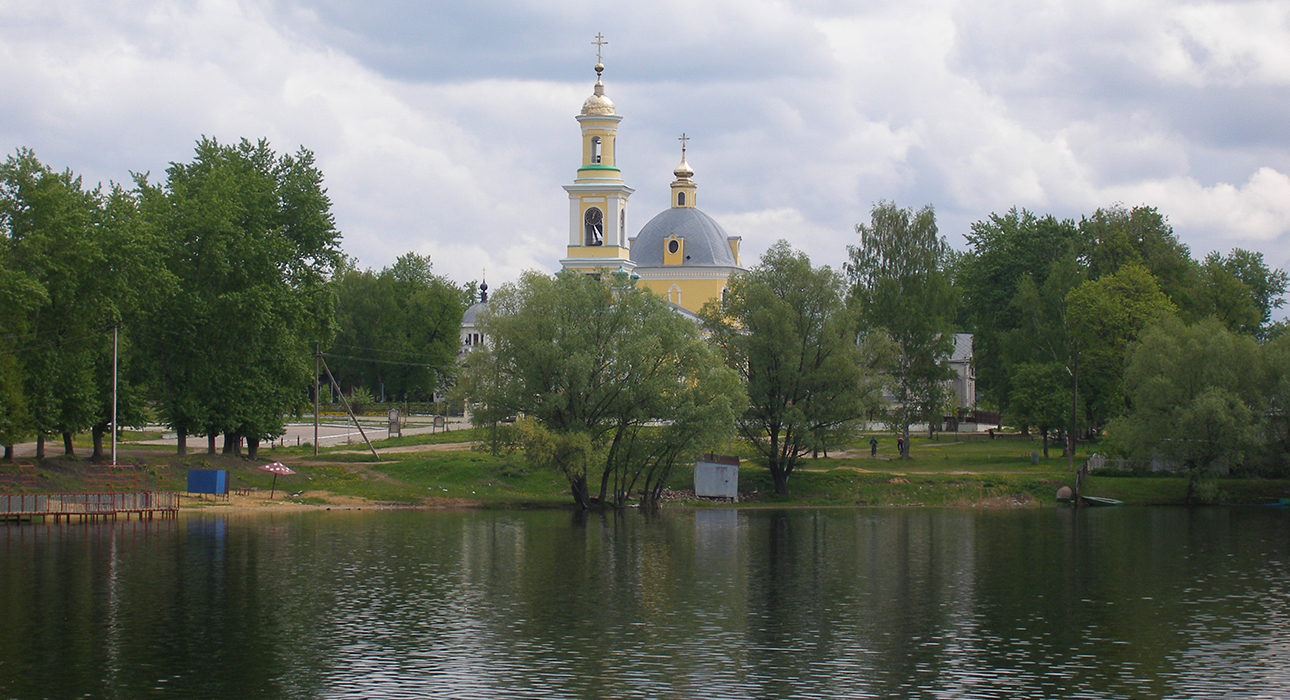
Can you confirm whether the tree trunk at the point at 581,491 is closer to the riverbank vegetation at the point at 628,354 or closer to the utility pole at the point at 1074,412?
the riverbank vegetation at the point at 628,354

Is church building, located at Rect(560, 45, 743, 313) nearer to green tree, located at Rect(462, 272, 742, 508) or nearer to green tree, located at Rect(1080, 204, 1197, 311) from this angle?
green tree, located at Rect(1080, 204, 1197, 311)

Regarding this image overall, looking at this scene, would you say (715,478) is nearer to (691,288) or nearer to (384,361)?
(691,288)

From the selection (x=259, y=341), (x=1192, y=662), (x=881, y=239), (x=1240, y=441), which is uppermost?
(x=881, y=239)

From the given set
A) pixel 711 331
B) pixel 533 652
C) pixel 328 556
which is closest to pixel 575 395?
pixel 711 331

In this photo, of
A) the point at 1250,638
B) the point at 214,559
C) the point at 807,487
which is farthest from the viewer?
the point at 807,487

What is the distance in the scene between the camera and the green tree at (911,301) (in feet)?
233

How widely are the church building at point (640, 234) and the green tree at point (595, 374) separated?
104 ft

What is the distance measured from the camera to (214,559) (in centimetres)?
3703

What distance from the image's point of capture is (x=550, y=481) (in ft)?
201

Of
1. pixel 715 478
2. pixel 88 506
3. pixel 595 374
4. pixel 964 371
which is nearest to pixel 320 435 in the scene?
pixel 715 478

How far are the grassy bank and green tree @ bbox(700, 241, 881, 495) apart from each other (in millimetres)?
2083

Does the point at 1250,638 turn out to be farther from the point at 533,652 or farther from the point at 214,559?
the point at 214,559

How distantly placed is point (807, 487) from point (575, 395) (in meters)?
14.6

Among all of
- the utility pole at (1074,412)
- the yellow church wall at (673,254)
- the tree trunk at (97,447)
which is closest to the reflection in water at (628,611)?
the tree trunk at (97,447)
